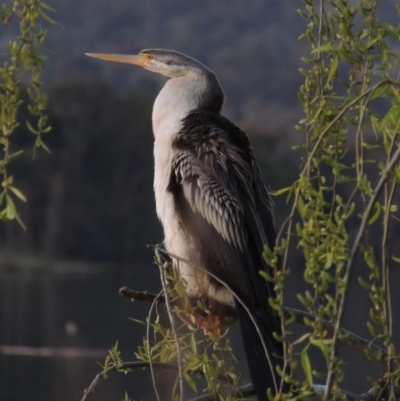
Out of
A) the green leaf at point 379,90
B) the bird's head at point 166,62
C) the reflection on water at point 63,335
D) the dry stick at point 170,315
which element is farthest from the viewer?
the reflection on water at point 63,335

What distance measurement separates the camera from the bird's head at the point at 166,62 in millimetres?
3619

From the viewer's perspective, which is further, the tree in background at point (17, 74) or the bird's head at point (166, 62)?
the bird's head at point (166, 62)

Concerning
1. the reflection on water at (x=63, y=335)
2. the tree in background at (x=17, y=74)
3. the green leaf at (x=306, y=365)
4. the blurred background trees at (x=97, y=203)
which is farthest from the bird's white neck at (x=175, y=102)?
the blurred background trees at (x=97, y=203)

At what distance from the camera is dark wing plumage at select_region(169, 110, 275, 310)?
9.71ft

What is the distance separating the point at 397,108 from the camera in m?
1.70

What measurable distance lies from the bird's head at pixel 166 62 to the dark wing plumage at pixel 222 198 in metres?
0.45

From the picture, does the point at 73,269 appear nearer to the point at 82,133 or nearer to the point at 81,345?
the point at 82,133

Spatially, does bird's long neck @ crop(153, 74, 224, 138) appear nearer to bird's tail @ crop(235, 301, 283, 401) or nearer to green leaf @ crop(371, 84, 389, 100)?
bird's tail @ crop(235, 301, 283, 401)

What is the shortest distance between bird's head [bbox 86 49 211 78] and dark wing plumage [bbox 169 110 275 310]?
0.45 m

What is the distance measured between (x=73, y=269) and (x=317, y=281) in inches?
1099

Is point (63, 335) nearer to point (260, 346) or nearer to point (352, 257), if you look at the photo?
point (260, 346)

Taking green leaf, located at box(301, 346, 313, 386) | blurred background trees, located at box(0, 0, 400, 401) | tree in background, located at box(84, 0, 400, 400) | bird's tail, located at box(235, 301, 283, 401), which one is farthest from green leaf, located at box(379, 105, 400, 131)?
blurred background trees, located at box(0, 0, 400, 401)

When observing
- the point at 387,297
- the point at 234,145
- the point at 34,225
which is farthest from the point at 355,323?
the point at 387,297

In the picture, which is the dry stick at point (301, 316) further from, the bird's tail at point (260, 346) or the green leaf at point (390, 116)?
the green leaf at point (390, 116)
